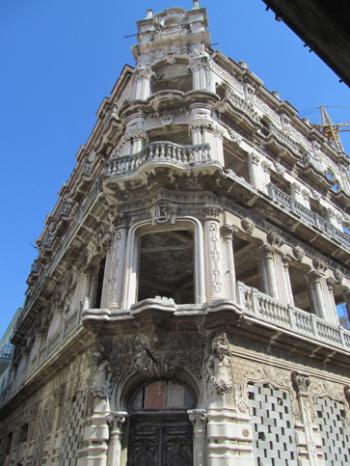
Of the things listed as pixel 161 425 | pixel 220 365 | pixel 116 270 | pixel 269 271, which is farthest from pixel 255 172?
pixel 161 425

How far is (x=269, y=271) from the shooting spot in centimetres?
1305

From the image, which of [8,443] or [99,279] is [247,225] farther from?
[8,443]

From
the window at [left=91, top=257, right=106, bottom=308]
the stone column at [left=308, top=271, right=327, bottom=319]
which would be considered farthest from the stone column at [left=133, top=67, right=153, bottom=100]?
the stone column at [left=308, top=271, right=327, bottom=319]

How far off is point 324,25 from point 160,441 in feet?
29.8

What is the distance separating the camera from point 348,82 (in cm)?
313

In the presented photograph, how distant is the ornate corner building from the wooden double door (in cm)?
3

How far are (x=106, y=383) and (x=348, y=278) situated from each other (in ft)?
38.6

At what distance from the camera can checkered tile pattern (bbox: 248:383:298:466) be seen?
9078 mm

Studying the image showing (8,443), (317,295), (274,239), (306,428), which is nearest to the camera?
(306,428)

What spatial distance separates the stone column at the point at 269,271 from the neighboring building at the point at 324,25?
1010cm

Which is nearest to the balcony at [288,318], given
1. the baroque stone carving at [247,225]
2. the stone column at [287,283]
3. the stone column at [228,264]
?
the stone column at [228,264]

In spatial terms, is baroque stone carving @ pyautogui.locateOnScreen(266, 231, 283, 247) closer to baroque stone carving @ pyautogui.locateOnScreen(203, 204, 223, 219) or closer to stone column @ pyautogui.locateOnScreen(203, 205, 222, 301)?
stone column @ pyautogui.locateOnScreen(203, 205, 222, 301)

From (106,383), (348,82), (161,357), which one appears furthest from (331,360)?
(348,82)

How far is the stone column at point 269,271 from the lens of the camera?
12.6 metres
